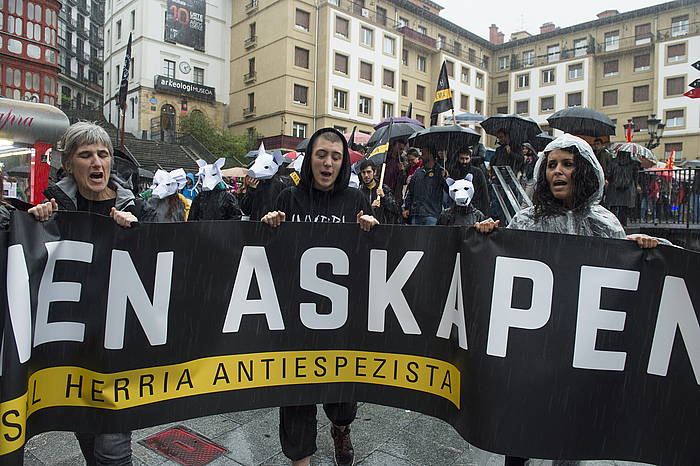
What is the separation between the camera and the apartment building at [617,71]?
4331cm

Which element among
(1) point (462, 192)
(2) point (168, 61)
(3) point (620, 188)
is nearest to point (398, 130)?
(3) point (620, 188)

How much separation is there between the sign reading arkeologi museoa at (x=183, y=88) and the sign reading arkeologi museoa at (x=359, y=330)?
4080 cm

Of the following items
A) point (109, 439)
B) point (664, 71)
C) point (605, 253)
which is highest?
point (664, 71)

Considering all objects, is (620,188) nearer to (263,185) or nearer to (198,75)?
(263,185)

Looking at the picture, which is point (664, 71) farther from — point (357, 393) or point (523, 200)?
point (357, 393)

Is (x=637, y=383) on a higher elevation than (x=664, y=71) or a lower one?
lower

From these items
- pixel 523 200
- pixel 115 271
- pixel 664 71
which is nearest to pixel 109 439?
pixel 115 271

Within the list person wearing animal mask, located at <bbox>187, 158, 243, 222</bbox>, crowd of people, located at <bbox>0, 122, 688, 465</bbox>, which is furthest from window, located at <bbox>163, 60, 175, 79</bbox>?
crowd of people, located at <bbox>0, 122, 688, 465</bbox>

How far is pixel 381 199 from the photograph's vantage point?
7.39 m

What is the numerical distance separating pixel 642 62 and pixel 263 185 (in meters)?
50.9

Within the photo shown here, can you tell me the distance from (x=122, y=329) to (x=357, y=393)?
1.21 meters

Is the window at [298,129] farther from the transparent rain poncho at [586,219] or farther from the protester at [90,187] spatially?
the transparent rain poncho at [586,219]

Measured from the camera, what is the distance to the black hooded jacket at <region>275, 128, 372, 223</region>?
119 inches

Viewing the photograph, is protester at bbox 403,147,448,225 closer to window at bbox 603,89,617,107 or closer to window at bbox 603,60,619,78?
window at bbox 603,89,617,107
